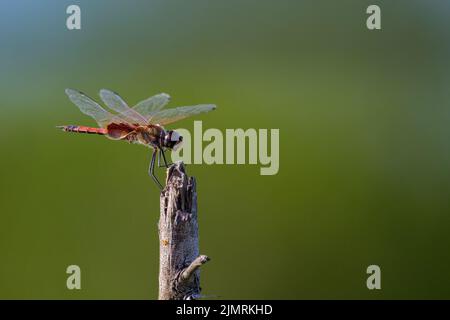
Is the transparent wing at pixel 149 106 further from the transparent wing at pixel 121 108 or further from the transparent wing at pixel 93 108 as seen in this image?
the transparent wing at pixel 93 108

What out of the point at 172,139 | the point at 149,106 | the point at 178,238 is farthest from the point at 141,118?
the point at 178,238

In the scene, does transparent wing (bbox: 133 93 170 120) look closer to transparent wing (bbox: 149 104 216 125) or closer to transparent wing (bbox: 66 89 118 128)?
transparent wing (bbox: 149 104 216 125)

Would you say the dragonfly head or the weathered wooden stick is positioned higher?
the dragonfly head

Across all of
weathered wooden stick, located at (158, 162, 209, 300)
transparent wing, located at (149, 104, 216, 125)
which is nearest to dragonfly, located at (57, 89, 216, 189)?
transparent wing, located at (149, 104, 216, 125)

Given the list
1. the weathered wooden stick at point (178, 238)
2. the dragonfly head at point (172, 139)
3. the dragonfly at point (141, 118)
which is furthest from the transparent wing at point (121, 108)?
the weathered wooden stick at point (178, 238)

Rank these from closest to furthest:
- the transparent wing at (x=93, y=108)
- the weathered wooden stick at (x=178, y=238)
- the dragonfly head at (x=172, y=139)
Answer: the weathered wooden stick at (x=178, y=238)
the dragonfly head at (x=172, y=139)
the transparent wing at (x=93, y=108)

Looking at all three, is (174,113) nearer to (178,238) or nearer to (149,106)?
(149,106)
